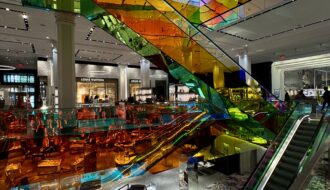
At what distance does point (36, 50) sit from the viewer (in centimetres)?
1603

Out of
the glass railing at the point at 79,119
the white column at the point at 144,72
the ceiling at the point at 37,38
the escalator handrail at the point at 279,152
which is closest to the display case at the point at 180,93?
the white column at the point at 144,72

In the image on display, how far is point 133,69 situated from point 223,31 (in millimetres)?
13957

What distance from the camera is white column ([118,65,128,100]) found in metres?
22.7

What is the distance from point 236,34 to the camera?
12.4 m

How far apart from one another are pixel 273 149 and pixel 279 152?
0.51ft

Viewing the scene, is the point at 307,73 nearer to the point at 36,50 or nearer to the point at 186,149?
the point at 186,149

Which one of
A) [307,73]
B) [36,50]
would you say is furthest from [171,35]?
[307,73]

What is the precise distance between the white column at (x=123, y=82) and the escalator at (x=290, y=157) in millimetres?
17957

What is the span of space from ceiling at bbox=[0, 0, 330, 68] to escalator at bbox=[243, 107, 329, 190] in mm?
4579

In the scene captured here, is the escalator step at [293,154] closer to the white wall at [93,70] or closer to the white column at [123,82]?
the white wall at [93,70]

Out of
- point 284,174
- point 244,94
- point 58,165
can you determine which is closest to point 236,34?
point 244,94

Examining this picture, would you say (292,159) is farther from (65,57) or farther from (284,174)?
(65,57)

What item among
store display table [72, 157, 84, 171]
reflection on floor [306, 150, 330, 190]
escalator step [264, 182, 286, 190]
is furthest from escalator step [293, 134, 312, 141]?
store display table [72, 157, 84, 171]

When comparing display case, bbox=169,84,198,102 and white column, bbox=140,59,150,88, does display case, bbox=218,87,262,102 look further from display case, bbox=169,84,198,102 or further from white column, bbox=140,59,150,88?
white column, bbox=140,59,150,88
